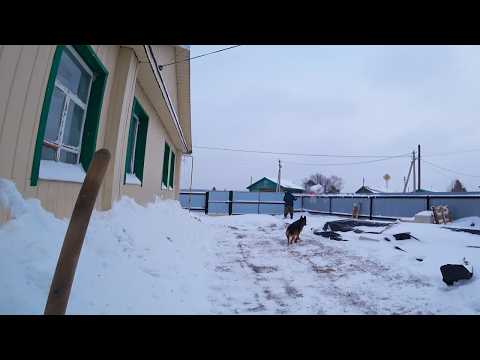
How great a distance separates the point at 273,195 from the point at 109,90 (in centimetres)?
1809

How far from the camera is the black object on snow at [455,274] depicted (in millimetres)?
3859

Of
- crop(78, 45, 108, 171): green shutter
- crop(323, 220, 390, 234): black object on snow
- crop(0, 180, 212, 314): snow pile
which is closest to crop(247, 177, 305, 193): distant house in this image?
crop(323, 220, 390, 234): black object on snow

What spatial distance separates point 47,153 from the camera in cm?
326

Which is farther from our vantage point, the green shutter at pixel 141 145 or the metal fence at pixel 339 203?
the metal fence at pixel 339 203

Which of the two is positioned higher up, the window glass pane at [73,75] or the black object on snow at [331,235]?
the window glass pane at [73,75]

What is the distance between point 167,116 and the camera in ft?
28.6

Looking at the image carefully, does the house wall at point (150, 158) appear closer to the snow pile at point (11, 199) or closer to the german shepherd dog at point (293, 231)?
the snow pile at point (11, 199)

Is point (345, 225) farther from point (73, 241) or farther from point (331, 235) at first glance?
point (73, 241)

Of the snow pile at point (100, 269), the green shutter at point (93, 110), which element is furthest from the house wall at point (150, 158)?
the snow pile at point (100, 269)

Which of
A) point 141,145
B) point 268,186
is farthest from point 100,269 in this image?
point 268,186

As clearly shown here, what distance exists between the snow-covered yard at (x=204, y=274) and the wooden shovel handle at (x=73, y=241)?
707 millimetres
